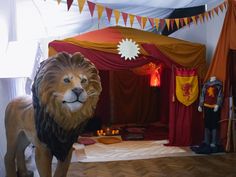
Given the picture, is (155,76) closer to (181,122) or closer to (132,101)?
(132,101)

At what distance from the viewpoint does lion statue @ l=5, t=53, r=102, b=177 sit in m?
1.38

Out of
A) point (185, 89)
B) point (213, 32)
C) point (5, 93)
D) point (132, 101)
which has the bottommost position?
point (132, 101)

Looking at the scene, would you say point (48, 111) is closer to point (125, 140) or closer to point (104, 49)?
point (104, 49)

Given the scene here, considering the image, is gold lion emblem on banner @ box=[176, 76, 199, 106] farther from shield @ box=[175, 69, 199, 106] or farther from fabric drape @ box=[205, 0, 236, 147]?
fabric drape @ box=[205, 0, 236, 147]

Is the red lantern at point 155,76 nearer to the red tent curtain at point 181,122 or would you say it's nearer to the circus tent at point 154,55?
the circus tent at point 154,55

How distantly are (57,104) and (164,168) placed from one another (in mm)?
2813

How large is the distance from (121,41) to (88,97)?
11.2 feet

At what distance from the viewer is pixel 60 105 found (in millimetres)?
1385

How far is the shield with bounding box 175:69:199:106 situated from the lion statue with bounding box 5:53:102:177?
3641 millimetres

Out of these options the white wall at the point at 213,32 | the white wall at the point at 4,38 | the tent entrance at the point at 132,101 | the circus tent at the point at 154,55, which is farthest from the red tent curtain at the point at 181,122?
the white wall at the point at 4,38

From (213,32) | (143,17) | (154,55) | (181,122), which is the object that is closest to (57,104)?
(143,17)

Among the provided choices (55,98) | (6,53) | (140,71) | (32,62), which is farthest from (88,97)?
(140,71)

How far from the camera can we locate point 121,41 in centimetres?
472

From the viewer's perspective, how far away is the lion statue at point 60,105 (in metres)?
1.38
